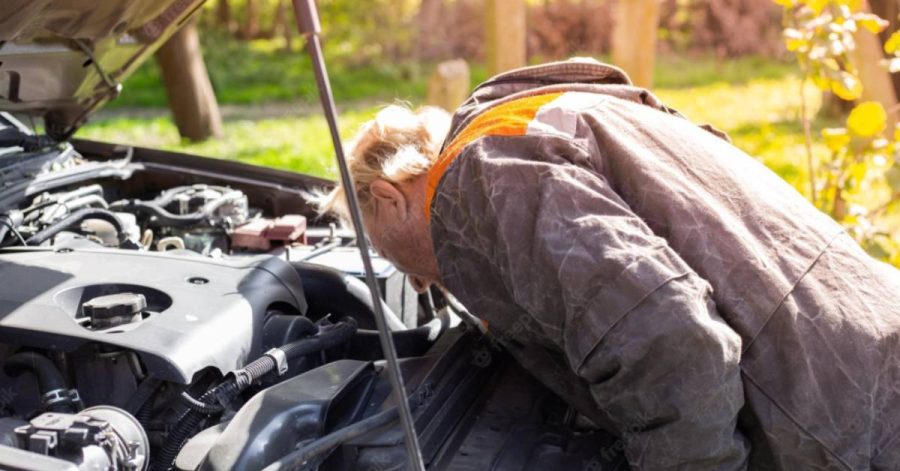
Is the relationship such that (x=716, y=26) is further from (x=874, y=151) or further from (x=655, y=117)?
(x=655, y=117)

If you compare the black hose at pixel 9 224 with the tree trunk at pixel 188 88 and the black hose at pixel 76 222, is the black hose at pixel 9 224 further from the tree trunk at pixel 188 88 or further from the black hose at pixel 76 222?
the tree trunk at pixel 188 88

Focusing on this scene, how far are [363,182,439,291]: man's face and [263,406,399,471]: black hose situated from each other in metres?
0.46

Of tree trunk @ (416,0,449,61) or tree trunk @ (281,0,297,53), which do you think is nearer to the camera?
tree trunk @ (416,0,449,61)

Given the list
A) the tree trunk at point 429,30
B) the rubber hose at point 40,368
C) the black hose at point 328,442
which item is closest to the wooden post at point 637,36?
the black hose at point 328,442

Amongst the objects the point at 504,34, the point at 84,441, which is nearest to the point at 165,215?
the point at 84,441

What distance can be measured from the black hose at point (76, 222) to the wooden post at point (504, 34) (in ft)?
14.8

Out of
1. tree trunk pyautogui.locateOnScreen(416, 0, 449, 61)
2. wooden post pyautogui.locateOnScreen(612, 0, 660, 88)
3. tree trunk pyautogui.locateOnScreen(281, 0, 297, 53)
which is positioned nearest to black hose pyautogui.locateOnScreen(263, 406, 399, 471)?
wooden post pyautogui.locateOnScreen(612, 0, 660, 88)

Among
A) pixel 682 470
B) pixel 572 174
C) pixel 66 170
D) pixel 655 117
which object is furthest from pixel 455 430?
pixel 66 170

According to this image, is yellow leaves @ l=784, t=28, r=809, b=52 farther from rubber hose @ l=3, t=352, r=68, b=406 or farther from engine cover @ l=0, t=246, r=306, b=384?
rubber hose @ l=3, t=352, r=68, b=406

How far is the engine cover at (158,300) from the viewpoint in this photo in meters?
1.96

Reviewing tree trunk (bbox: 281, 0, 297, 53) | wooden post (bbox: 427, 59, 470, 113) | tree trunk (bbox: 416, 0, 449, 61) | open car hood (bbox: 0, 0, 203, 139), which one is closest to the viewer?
open car hood (bbox: 0, 0, 203, 139)

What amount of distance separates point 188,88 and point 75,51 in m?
5.78

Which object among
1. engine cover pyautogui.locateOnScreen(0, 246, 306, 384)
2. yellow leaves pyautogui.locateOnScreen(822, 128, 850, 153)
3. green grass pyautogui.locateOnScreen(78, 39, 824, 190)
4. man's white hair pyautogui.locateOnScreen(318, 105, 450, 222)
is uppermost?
man's white hair pyautogui.locateOnScreen(318, 105, 450, 222)

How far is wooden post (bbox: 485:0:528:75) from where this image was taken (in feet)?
23.2
